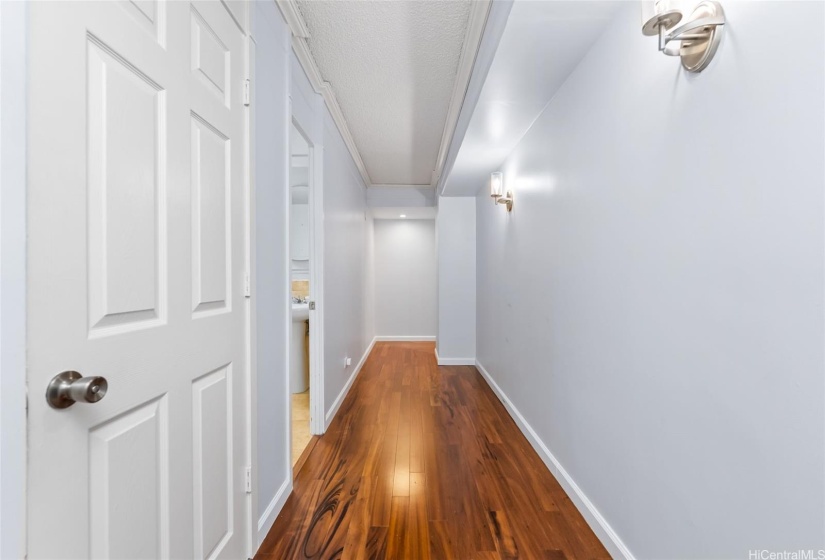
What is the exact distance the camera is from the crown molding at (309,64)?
175 centimetres

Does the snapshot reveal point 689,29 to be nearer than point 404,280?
Yes

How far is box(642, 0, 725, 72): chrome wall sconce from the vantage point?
0.90 meters

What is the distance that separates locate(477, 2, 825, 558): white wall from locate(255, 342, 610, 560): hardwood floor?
248 mm

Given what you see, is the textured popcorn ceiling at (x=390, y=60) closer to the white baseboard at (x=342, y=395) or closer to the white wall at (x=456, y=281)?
the white wall at (x=456, y=281)

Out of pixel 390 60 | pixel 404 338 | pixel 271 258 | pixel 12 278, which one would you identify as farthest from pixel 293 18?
pixel 404 338

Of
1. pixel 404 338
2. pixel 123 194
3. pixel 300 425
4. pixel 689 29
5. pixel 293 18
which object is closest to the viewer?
pixel 123 194

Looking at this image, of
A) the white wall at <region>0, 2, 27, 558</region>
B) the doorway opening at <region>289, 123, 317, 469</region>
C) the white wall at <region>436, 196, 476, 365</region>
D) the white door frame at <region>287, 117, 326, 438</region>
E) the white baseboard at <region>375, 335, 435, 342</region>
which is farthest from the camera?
the white baseboard at <region>375, 335, 435, 342</region>

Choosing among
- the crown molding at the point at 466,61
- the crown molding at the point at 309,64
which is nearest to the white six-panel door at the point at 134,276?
the crown molding at the point at 309,64

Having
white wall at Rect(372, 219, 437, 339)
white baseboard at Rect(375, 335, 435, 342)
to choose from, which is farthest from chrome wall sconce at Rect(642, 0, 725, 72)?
white baseboard at Rect(375, 335, 435, 342)

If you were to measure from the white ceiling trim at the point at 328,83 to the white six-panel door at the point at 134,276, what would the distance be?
28.0 inches

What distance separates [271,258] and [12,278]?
1054 millimetres

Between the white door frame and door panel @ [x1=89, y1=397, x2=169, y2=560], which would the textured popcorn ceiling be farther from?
door panel @ [x1=89, y1=397, x2=169, y2=560]

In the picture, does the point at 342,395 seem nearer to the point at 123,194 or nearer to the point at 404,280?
the point at 123,194

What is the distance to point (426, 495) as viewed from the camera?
178 cm
